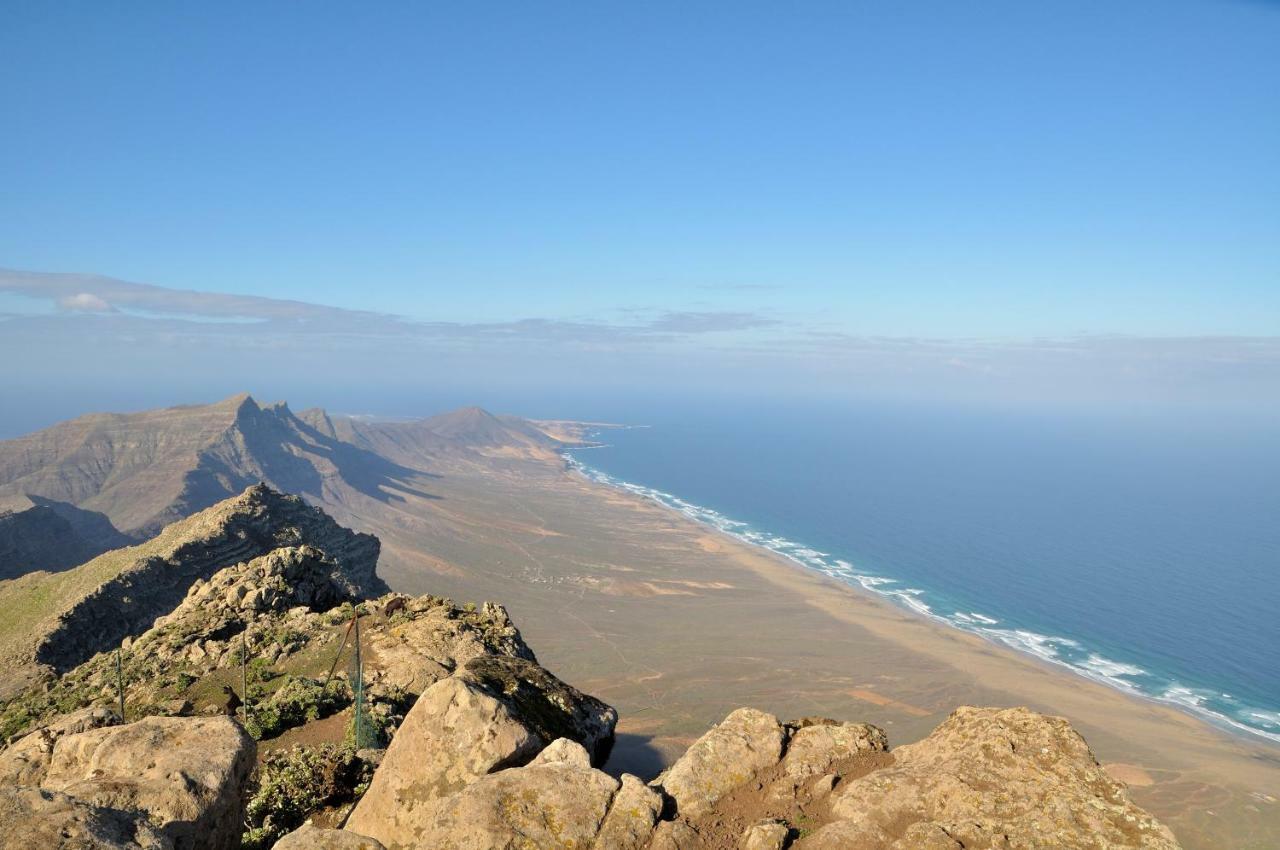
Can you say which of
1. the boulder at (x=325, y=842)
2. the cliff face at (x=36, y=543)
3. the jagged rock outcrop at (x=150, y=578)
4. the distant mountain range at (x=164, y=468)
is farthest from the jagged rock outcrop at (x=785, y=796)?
the distant mountain range at (x=164, y=468)

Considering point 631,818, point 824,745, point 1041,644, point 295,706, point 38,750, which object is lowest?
point 1041,644

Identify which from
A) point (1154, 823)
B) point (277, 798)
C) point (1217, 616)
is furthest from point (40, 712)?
point (1217, 616)

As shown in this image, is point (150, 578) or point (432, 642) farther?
point (150, 578)

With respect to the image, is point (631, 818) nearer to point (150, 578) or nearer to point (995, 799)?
point (995, 799)

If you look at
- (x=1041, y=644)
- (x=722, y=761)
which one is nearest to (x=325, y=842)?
(x=722, y=761)

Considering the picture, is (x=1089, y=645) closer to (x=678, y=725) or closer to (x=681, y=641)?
(x=681, y=641)
